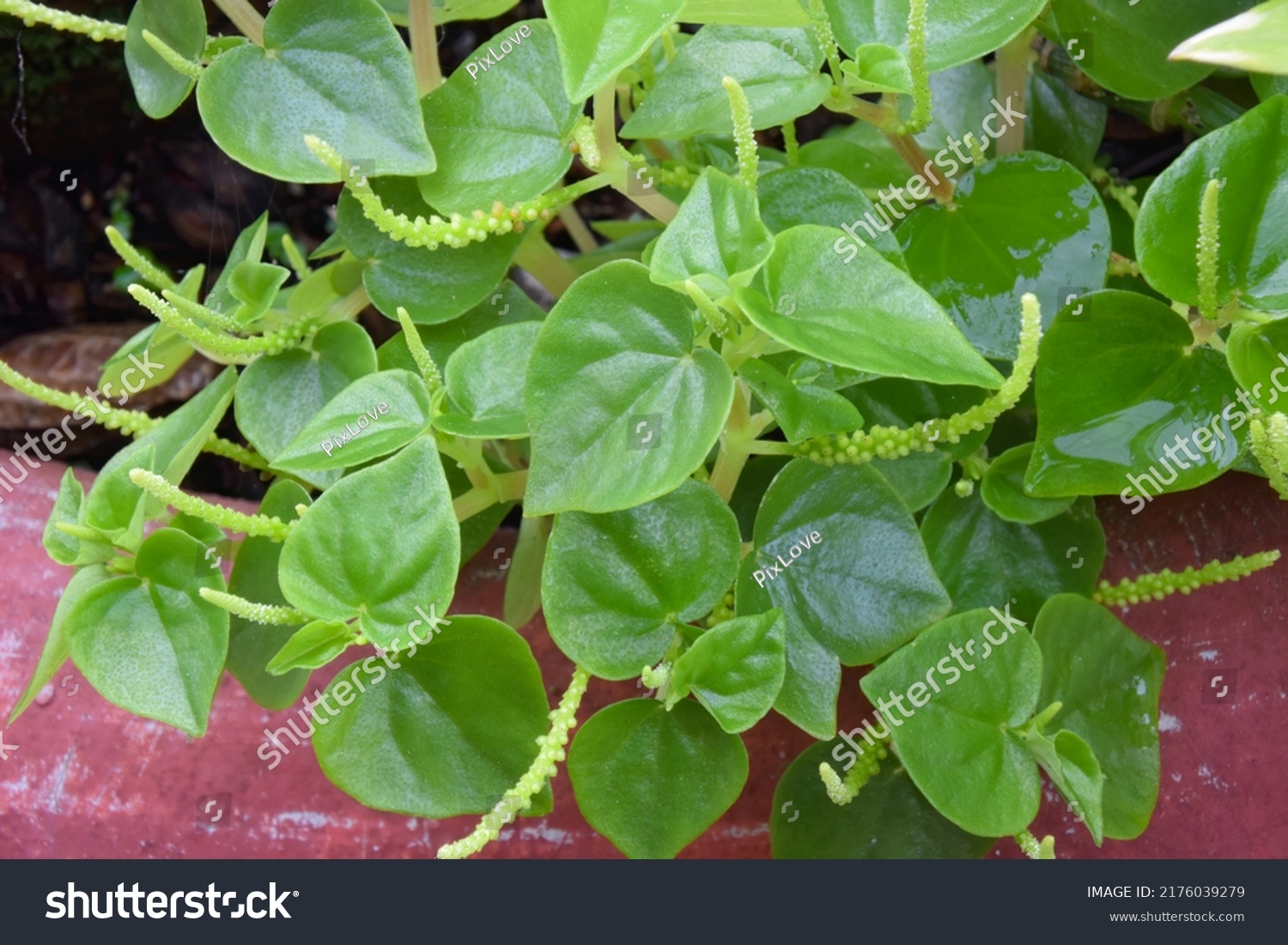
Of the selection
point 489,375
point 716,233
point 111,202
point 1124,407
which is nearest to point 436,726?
point 489,375

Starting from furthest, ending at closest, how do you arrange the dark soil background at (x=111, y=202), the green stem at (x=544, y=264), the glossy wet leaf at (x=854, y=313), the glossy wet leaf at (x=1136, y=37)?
the dark soil background at (x=111, y=202)
the green stem at (x=544, y=264)
the glossy wet leaf at (x=1136, y=37)
the glossy wet leaf at (x=854, y=313)

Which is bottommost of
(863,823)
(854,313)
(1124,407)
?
(863,823)

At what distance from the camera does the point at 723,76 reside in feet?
1.84

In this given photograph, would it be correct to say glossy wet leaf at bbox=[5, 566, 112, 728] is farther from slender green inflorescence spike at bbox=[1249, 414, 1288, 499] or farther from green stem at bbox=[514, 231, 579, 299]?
slender green inflorescence spike at bbox=[1249, 414, 1288, 499]

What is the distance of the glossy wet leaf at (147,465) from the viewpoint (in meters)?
0.58

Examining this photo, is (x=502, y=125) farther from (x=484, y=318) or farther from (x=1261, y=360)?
(x=1261, y=360)

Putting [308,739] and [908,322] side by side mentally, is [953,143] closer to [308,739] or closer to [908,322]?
[908,322]

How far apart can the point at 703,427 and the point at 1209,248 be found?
26 centimetres

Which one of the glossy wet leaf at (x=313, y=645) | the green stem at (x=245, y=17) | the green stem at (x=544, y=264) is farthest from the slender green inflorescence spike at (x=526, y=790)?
the green stem at (x=245, y=17)

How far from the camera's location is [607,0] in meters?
0.49

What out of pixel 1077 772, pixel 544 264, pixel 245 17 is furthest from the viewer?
pixel 544 264

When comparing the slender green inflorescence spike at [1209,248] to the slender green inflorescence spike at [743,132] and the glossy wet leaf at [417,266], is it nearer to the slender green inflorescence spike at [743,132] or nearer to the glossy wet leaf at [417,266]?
the slender green inflorescence spike at [743,132]

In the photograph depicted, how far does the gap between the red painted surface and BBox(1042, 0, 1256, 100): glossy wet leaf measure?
26 centimetres
